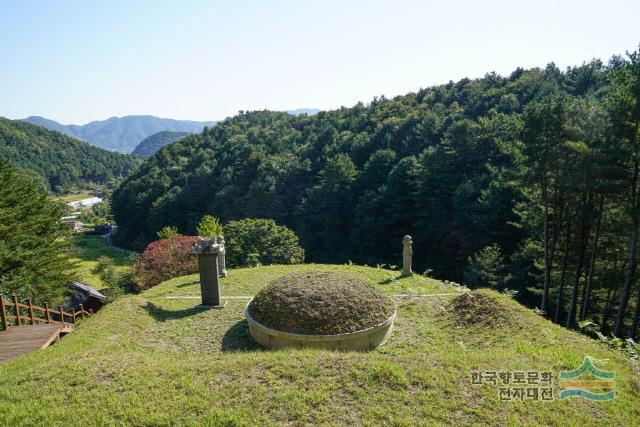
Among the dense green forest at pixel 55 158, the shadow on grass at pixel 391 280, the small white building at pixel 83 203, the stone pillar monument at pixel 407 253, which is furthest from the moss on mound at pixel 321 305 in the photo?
the dense green forest at pixel 55 158

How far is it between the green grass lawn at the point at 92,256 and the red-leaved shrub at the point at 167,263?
21.2m

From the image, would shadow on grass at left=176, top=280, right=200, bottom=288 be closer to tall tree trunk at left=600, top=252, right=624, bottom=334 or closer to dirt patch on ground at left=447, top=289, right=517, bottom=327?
dirt patch on ground at left=447, top=289, right=517, bottom=327

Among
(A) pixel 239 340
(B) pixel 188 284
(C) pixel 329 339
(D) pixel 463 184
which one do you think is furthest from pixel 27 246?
(D) pixel 463 184

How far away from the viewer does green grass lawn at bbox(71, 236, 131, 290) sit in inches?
1704

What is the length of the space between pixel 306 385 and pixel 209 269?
7.25m

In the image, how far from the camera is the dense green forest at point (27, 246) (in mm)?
20656

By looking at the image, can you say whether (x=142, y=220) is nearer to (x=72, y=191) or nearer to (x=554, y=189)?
(x=554, y=189)

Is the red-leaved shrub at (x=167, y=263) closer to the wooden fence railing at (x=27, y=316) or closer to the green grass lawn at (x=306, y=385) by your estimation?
the wooden fence railing at (x=27, y=316)

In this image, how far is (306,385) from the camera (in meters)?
6.16

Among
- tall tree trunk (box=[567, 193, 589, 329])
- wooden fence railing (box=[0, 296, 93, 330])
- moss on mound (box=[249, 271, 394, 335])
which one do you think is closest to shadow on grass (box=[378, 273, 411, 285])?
moss on mound (box=[249, 271, 394, 335])

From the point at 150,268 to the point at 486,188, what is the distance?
26.3m

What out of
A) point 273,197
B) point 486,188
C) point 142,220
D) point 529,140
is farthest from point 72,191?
point 529,140

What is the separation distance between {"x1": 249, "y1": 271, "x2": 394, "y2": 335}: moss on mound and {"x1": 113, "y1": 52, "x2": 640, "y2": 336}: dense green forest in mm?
6190

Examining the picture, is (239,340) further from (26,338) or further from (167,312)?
(26,338)
